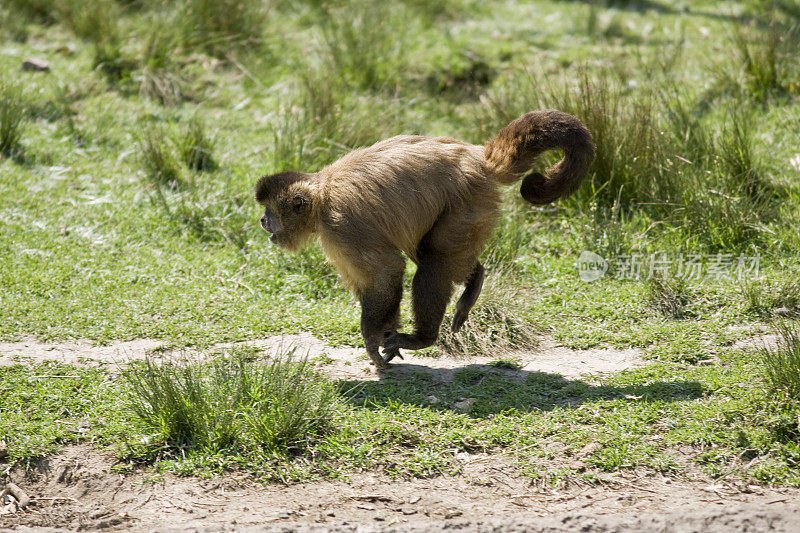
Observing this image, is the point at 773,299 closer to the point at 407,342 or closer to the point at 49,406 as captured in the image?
the point at 407,342

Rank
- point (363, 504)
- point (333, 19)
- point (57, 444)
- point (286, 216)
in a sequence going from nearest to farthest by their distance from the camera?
1. point (363, 504)
2. point (57, 444)
3. point (286, 216)
4. point (333, 19)

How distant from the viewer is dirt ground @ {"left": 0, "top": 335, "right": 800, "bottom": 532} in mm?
4074

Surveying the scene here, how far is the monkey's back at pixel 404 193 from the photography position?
547 centimetres

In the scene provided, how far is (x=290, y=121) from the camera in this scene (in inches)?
356

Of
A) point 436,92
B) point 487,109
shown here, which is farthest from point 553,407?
point 436,92

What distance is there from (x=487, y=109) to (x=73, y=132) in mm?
4432

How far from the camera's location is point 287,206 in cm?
580

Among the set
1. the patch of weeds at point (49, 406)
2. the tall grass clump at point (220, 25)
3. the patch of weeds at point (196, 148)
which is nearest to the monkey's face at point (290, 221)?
the patch of weeds at point (49, 406)

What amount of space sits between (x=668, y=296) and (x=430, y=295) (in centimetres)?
216

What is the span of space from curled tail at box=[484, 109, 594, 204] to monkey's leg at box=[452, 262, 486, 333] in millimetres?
720

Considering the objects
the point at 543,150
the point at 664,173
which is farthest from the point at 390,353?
the point at 664,173

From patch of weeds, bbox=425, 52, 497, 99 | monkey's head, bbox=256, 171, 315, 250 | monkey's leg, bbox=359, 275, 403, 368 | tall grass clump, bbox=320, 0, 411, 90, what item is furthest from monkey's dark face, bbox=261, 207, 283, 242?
patch of weeds, bbox=425, 52, 497, 99

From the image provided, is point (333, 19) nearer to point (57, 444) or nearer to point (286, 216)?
point (286, 216)

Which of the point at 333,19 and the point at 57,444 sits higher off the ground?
the point at 333,19
